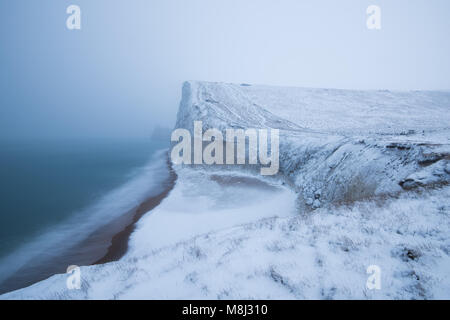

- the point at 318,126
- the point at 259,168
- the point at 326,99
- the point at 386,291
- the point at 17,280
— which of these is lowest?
the point at 17,280

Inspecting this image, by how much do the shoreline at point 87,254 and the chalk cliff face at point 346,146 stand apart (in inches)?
525

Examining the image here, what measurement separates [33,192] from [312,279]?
31.9 meters

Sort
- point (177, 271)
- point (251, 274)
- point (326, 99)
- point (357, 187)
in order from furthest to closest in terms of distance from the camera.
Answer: point (326, 99)
point (357, 187)
point (177, 271)
point (251, 274)

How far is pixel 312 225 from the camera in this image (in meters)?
6.22

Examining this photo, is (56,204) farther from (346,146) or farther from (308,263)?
(346,146)

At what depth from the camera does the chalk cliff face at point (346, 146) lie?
30.3ft

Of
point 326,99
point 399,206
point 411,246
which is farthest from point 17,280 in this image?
point 326,99

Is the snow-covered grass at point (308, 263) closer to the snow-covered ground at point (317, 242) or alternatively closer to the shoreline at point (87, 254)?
the snow-covered ground at point (317, 242)

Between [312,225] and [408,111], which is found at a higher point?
[408,111]

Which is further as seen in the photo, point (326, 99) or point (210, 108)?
point (326, 99)

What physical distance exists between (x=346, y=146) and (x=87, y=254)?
64.9ft

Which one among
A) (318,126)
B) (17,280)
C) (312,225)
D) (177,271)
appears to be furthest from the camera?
(318,126)

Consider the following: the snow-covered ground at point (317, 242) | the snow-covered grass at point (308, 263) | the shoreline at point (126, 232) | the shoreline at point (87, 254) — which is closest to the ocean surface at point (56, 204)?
the shoreline at point (87, 254)

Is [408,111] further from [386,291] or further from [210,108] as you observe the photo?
[386,291]
